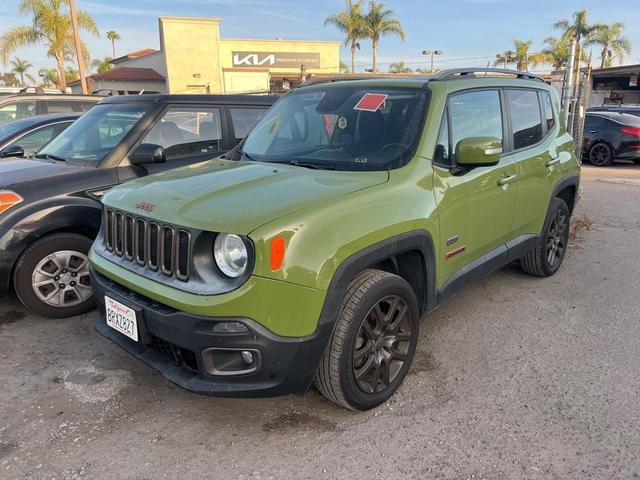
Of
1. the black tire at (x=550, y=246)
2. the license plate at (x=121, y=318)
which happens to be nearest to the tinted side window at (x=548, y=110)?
the black tire at (x=550, y=246)

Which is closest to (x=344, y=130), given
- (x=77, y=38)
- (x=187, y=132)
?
(x=187, y=132)

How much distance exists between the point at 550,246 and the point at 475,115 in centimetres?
197

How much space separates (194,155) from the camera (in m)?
4.91

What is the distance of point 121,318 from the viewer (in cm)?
276

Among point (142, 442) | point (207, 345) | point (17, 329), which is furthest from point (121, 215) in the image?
point (17, 329)

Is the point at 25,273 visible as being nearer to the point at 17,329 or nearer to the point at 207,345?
the point at 17,329

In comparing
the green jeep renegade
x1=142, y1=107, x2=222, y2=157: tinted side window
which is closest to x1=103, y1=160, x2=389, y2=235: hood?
the green jeep renegade

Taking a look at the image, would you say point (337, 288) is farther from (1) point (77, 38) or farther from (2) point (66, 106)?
(1) point (77, 38)

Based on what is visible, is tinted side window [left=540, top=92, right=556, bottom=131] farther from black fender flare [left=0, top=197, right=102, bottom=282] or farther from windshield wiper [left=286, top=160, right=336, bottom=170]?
black fender flare [left=0, top=197, right=102, bottom=282]

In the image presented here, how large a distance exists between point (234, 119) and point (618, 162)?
1368cm

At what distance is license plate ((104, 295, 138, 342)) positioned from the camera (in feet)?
8.71

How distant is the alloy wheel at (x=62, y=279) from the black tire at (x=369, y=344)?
2.39 metres

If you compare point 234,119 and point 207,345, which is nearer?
point 207,345

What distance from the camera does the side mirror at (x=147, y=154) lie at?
4414 mm
